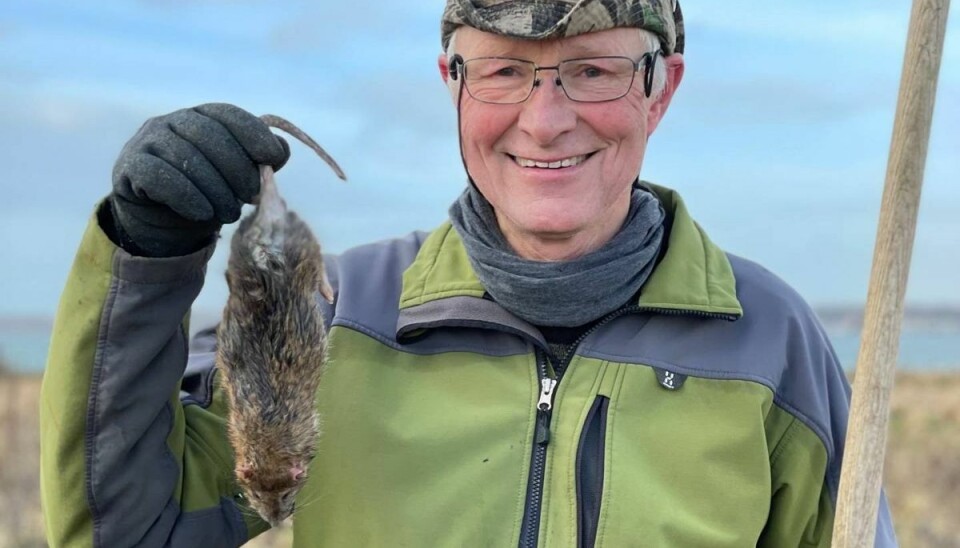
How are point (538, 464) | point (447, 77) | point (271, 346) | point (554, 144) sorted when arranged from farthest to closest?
point (447, 77) < point (554, 144) < point (538, 464) < point (271, 346)

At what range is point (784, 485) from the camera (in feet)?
9.41

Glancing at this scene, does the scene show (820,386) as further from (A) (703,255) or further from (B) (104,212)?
(B) (104,212)

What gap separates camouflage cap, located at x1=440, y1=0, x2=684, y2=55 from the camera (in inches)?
107

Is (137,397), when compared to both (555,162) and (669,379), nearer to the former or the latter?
(555,162)

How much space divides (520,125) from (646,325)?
0.69m

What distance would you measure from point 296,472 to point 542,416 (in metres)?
0.70

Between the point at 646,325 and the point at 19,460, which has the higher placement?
the point at 646,325

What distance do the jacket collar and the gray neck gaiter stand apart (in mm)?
44

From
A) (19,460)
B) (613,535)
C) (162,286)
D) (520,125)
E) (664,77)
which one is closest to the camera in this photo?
(162,286)

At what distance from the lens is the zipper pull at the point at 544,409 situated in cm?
271

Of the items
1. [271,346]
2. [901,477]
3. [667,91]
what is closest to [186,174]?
[271,346]

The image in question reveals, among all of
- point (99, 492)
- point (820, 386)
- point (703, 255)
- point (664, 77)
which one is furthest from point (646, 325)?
point (99, 492)

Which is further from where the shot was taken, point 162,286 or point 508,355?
point 508,355

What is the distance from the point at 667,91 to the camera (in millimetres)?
3178
